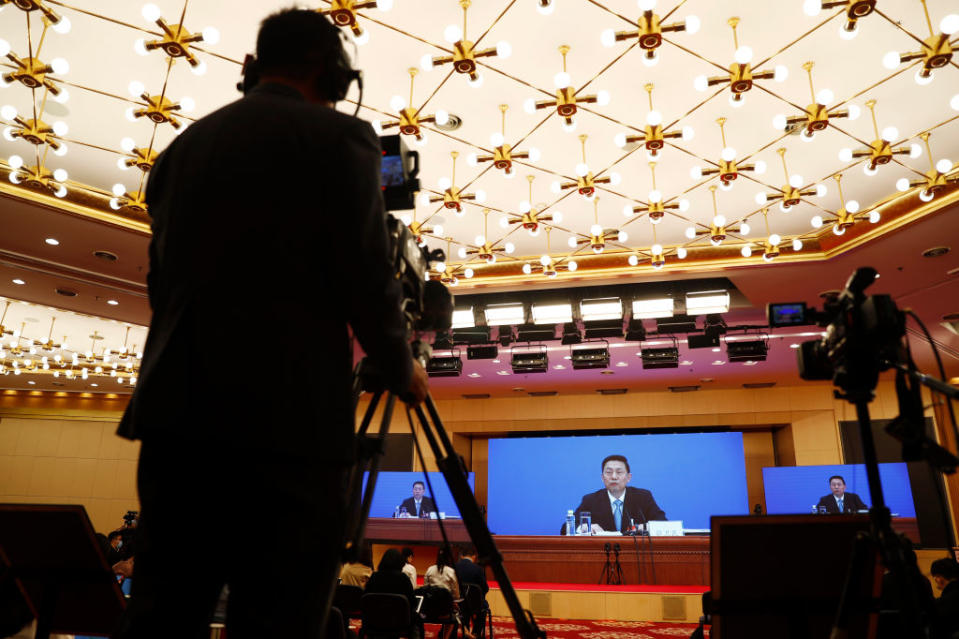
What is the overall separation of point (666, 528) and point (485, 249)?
7.78 metres

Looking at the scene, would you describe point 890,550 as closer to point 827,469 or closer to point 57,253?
point 57,253

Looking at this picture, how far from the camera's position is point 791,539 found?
169 cm

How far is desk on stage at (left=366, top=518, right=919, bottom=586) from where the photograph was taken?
35.5ft

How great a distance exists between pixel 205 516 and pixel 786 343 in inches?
395

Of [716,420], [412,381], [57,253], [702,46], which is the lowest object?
[412,381]

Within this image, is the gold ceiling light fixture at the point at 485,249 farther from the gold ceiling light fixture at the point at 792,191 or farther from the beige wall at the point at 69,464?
the beige wall at the point at 69,464

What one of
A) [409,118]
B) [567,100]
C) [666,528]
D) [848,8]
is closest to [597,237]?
[567,100]

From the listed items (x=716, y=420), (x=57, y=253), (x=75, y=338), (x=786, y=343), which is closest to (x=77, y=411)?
(x=75, y=338)

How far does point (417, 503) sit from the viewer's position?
40.1 feet

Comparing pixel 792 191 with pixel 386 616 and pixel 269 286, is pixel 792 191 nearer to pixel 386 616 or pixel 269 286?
pixel 386 616

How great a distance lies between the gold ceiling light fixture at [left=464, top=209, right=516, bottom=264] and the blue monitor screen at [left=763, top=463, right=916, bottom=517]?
7.19m

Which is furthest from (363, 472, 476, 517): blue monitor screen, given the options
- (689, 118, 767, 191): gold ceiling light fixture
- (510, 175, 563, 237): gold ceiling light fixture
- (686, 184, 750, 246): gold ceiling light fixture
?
(689, 118, 767, 191): gold ceiling light fixture

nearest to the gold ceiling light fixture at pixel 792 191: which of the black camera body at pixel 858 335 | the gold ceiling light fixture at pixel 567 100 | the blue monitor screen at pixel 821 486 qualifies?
the gold ceiling light fixture at pixel 567 100

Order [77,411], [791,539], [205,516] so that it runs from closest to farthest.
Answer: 1. [205,516]
2. [791,539]
3. [77,411]
